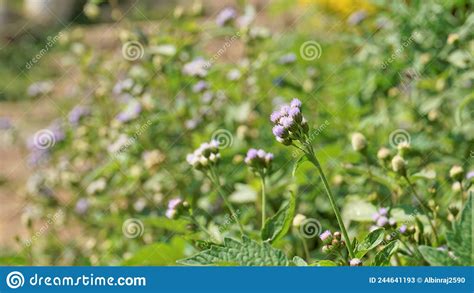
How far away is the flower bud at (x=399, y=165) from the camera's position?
1665 mm

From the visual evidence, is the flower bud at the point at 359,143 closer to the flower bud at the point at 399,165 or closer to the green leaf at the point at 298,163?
the flower bud at the point at 399,165

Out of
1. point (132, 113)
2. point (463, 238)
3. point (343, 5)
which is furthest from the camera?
point (343, 5)

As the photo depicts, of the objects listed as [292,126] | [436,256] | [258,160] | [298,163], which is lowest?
[436,256]

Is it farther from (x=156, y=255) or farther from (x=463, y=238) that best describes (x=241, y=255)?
(x=156, y=255)

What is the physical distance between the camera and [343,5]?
436 centimetres

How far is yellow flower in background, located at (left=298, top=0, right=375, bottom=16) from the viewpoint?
4059mm

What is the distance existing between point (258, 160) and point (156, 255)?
1.21ft

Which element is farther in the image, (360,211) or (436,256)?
(360,211)

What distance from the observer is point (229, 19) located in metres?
2.76

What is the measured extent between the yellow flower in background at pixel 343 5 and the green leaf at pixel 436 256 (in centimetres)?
277

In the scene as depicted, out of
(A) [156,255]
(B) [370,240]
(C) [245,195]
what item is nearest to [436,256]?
(B) [370,240]

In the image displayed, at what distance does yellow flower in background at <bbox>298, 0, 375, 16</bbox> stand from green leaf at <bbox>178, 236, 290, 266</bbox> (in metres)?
2.76

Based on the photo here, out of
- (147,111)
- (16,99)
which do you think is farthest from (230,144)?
(16,99)

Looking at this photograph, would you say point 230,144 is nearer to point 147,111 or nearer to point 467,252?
point 147,111
